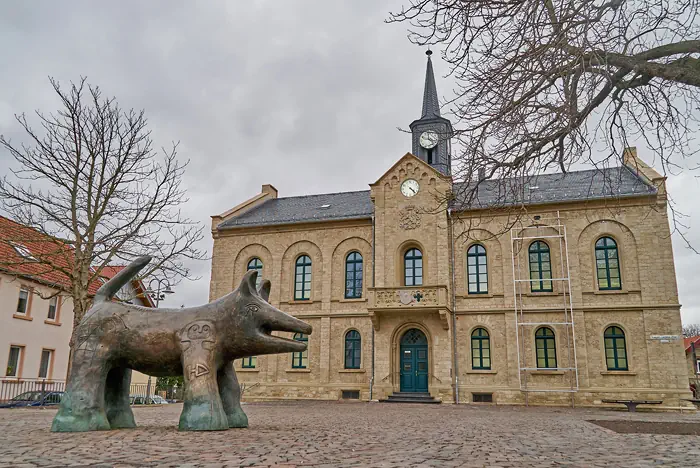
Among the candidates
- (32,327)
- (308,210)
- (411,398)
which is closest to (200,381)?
(411,398)

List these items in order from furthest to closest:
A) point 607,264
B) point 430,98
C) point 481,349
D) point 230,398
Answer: point 430,98, point 481,349, point 607,264, point 230,398

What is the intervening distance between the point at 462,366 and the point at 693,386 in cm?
2071

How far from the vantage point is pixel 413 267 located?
85.0 ft

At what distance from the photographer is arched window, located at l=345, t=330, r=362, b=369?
85.0ft

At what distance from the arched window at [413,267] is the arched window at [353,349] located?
3.54 metres

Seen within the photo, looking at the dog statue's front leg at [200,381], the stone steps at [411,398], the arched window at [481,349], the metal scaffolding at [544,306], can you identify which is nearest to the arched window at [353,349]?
the stone steps at [411,398]

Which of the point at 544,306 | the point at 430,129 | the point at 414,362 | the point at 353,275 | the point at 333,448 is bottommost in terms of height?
the point at 333,448

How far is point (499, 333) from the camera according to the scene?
78.9 ft

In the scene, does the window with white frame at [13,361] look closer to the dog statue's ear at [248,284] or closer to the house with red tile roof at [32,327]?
the house with red tile roof at [32,327]

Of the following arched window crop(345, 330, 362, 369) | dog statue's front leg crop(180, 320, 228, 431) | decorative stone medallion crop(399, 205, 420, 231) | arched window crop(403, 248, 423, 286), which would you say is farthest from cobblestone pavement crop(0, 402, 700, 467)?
decorative stone medallion crop(399, 205, 420, 231)

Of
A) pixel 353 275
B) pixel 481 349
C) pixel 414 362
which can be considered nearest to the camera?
pixel 481 349

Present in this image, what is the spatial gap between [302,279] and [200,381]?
19.7 meters

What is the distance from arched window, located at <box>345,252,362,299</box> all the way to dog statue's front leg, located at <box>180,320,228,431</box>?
59.8 ft

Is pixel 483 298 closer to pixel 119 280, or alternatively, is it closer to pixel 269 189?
pixel 269 189
